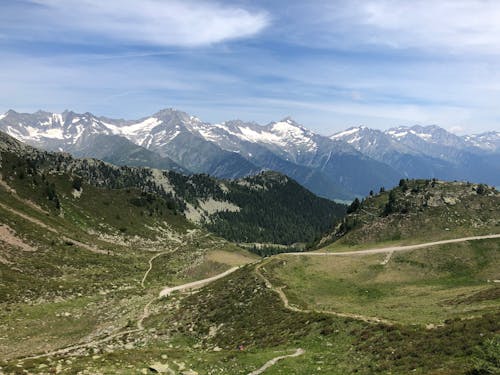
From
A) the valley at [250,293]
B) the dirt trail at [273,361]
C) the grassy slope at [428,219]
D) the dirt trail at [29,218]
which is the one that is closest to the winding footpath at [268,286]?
the dirt trail at [273,361]

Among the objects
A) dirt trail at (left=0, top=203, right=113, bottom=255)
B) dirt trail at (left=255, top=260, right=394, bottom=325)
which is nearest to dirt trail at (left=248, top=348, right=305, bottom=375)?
dirt trail at (left=255, top=260, right=394, bottom=325)

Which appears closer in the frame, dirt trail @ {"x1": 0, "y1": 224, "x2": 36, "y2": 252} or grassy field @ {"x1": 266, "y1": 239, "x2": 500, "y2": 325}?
grassy field @ {"x1": 266, "y1": 239, "x2": 500, "y2": 325}

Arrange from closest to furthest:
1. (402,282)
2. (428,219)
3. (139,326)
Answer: (139,326), (402,282), (428,219)

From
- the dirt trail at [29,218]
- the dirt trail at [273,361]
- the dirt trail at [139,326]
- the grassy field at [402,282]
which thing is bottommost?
the dirt trail at [139,326]

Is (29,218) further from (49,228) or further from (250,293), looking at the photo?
(250,293)

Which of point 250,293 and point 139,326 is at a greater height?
point 250,293

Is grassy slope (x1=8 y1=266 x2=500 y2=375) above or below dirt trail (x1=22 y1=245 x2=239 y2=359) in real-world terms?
above

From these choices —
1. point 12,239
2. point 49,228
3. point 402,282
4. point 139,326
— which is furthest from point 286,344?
point 49,228

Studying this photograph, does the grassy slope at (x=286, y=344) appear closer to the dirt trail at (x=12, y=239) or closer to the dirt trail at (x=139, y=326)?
the dirt trail at (x=139, y=326)

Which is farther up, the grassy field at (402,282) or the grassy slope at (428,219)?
the grassy slope at (428,219)

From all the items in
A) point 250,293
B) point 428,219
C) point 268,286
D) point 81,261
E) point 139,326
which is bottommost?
point 139,326

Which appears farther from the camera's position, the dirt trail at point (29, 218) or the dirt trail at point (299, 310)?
the dirt trail at point (29, 218)

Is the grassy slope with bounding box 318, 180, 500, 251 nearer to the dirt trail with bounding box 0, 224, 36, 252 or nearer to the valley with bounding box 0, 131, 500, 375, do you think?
the valley with bounding box 0, 131, 500, 375

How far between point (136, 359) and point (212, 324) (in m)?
21.0
